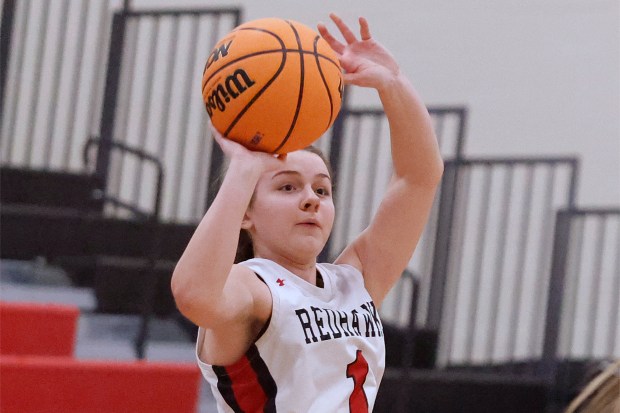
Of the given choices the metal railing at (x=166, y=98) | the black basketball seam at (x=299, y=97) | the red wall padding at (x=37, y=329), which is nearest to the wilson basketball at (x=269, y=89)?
the black basketball seam at (x=299, y=97)

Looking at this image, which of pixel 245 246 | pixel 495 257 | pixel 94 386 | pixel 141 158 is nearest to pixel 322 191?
pixel 245 246

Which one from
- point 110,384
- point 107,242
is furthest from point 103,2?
point 110,384

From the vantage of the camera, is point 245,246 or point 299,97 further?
point 245,246

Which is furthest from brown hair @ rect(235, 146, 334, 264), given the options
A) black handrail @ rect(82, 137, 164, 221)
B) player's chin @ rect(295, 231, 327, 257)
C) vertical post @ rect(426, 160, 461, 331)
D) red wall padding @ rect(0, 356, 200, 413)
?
vertical post @ rect(426, 160, 461, 331)

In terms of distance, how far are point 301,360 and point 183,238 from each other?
319cm

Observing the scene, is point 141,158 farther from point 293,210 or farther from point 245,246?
point 293,210

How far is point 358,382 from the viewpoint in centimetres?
189

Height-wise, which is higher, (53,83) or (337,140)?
(53,83)

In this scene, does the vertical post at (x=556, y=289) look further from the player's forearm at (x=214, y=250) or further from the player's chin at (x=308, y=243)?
the player's forearm at (x=214, y=250)

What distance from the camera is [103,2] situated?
5312mm

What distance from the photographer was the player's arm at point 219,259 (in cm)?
161

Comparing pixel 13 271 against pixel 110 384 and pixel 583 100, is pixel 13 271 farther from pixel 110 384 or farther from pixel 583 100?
pixel 583 100

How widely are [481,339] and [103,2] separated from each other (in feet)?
8.82

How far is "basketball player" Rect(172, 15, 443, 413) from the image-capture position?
1657 mm
